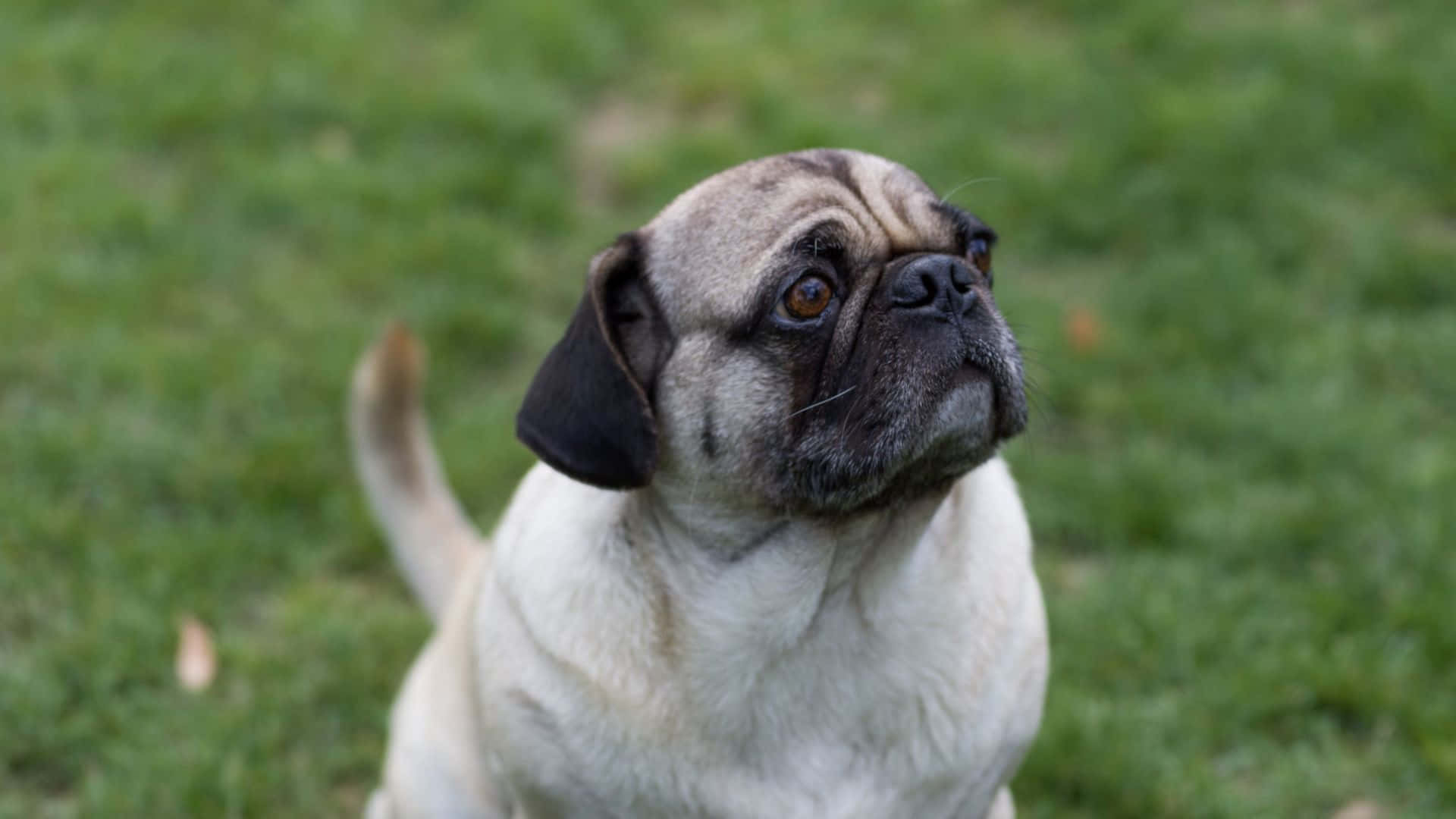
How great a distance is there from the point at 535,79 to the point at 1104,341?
2.92 m

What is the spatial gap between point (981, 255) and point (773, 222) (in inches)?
20.9

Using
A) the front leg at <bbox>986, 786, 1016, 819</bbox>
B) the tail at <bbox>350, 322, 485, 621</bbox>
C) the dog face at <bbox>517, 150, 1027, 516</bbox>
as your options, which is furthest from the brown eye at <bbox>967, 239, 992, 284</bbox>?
the tail at <bbox>350, 322, 485, 621</bbox>

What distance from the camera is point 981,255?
3234 millimetres

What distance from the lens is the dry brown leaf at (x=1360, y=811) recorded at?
3.95 meters

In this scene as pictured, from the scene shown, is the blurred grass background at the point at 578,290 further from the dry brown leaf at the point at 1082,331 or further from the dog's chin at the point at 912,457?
the dog's chin at the point at 912,457

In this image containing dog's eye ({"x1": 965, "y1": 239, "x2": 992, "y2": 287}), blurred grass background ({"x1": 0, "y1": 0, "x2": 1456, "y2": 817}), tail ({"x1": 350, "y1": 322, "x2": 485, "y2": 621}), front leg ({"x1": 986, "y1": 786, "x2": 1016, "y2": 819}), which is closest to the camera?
dog's eye ({"x1": 965, "y1": 239, "x2": 992, "y2": 287})

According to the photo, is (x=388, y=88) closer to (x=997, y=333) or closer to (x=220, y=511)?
(x=220, y=511)

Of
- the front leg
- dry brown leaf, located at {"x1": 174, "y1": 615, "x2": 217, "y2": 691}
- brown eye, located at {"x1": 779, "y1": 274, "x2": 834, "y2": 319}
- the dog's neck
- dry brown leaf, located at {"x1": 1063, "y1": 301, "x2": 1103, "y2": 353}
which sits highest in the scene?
brown eye, located at {"x1": 779, "y1": 274, "x2": 834, "y2": 319}

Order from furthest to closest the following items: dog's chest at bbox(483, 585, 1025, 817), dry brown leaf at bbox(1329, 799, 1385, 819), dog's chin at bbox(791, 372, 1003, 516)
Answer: dry brown leaf at bbox(1329, 799, 1385, 819) < dog's chest at bbox(483, 585, 1025, 817) < dog's chin at bbox(791, 372, 1003, 516)

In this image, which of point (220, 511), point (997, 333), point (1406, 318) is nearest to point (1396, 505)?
point (1406, 318)

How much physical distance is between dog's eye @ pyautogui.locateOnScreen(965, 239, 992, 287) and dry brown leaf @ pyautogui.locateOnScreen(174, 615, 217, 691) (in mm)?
2552

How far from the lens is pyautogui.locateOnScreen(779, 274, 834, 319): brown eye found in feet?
9.51

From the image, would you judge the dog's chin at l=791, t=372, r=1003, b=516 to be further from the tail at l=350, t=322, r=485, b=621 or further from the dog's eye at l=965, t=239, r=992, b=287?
the tail at l=350, t=322, r=485, b=621

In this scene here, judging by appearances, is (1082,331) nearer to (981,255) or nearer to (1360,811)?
(1360,811)
